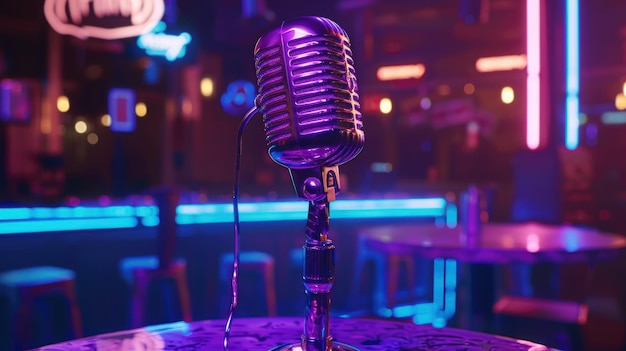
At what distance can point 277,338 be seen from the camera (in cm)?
103

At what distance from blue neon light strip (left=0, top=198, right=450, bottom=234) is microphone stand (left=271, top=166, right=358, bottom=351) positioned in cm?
287

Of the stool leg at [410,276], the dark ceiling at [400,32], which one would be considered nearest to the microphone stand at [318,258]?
the stool leg at [410,276]

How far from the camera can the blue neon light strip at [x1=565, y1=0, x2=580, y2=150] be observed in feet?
15.6

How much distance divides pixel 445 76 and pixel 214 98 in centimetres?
338

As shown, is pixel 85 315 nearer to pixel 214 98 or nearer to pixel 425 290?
pixel 425 290

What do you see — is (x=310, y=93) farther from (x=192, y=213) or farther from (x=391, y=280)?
(x=391, y=280)

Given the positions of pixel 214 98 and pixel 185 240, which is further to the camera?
pixel 214 98

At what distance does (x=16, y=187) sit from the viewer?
25.2ft

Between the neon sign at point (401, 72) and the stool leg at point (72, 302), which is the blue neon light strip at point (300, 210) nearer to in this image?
the stool leg at point (72, 302)

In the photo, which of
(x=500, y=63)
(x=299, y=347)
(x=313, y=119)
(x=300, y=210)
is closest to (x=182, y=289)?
(x=300, y=210)

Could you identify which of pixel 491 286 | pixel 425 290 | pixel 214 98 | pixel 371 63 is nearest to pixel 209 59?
pixel 214 98

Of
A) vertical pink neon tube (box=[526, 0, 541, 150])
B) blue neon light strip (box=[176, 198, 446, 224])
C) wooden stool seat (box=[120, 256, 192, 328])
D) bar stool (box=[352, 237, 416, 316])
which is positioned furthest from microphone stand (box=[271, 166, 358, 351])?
vertical pink neon tube (box=[526, 0, 541, 150])

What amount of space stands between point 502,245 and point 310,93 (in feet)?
6.32

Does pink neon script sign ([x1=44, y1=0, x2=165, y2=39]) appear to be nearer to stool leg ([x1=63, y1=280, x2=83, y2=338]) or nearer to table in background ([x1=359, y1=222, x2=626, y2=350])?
stool leg ([x1=63, y1=280, x2=83, y2=338])
